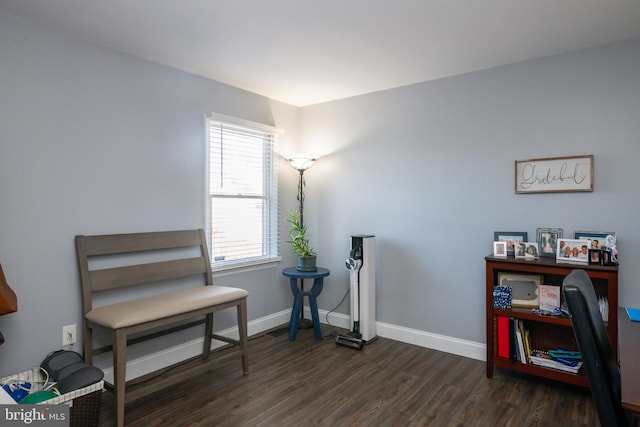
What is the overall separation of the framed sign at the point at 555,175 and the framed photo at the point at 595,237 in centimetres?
31

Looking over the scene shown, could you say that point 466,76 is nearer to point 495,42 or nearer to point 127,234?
point 495,42

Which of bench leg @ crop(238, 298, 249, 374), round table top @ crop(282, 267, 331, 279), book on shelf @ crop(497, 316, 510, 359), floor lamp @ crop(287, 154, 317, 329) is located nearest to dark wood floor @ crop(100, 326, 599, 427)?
bench leg @ crop(238, 298, 249, 374)

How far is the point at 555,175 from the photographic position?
2869 mm

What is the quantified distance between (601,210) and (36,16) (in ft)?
12.5

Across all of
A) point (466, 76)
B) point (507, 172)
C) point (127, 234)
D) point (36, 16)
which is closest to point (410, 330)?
point (507, 172)

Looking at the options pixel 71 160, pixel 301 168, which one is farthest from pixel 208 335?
pixel 301 168

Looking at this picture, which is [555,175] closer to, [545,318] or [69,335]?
[545,318]

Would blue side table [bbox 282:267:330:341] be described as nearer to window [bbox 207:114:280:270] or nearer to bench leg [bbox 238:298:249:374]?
window [bbox 207:114:280:270]

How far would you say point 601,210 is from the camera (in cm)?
271

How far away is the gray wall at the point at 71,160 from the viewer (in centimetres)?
231

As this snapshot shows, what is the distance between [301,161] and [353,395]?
2.22 metres

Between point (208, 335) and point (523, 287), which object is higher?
point (523, 287)

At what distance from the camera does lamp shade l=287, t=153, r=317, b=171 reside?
154 inches

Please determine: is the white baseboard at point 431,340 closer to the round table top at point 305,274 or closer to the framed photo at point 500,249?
the round table top at point 305,274
